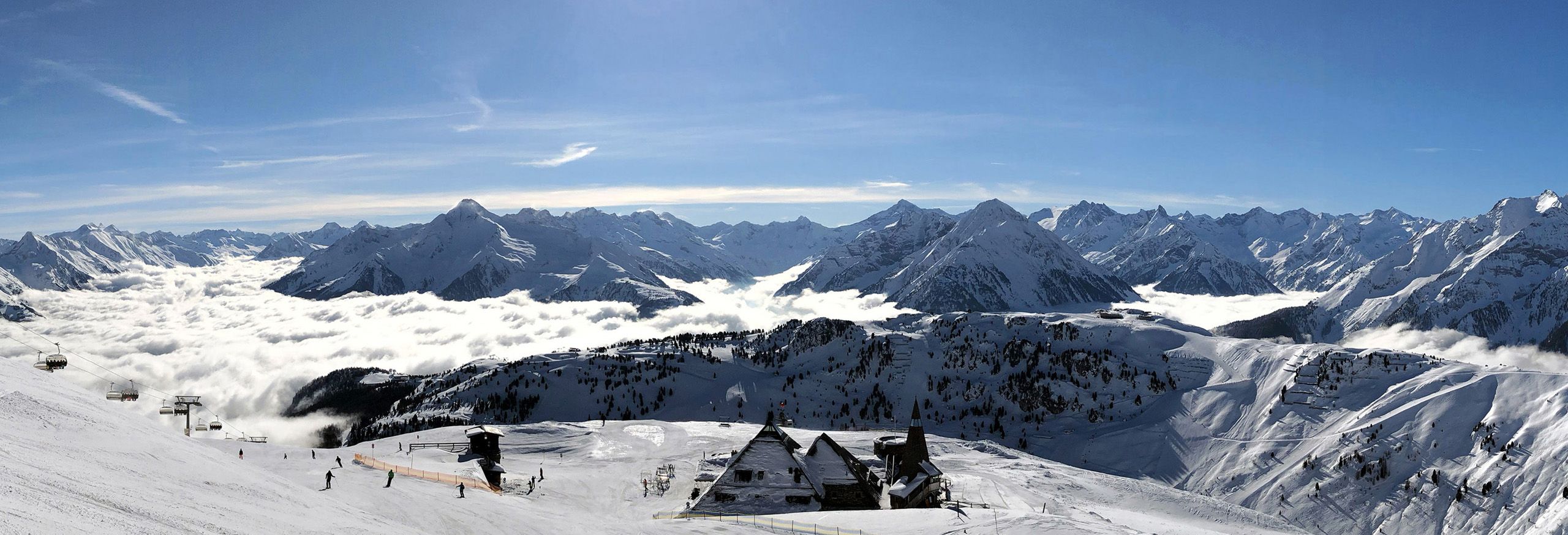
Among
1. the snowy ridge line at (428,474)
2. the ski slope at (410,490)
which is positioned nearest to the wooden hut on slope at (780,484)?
the ski slope at (410,490)

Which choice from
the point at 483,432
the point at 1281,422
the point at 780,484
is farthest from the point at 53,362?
the point at 1281,422

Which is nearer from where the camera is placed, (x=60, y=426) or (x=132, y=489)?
(x=132, y=489)

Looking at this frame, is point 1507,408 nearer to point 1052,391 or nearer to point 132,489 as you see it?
point 1052,391

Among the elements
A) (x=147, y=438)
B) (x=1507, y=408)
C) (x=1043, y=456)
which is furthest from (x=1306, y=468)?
(x=147, y=438)

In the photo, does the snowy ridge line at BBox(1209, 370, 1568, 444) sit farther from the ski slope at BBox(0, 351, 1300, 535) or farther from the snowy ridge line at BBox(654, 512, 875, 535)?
the snowy ridge line at BBox(654, 512, 875, 535)

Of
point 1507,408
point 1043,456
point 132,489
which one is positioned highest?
point 132,489

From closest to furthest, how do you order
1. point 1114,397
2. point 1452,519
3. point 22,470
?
point 22,470, point 1452,519, point 1114,397

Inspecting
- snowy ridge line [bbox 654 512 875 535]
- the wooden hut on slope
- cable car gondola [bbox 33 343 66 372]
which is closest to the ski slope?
snowy ridge line [bbox 654 512 875 535]
